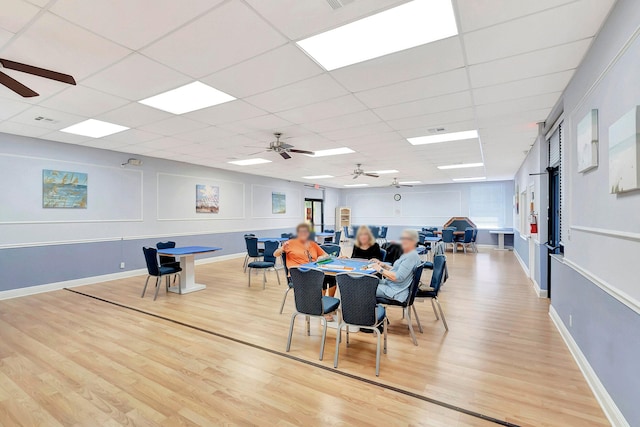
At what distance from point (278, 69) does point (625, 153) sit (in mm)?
2659

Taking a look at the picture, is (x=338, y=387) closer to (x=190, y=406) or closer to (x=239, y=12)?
(x=190, y=406)

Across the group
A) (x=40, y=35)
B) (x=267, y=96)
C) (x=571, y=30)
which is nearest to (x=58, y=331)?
(x=40, y=35)

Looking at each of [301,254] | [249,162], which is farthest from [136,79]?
[249,162]

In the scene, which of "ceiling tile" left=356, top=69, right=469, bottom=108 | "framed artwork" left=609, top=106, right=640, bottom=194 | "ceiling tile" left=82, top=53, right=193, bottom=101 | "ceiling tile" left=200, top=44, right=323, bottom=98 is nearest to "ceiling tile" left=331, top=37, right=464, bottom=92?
"ceiling tile" left=356, top=69, right=469, bottom=108

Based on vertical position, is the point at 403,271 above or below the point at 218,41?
below

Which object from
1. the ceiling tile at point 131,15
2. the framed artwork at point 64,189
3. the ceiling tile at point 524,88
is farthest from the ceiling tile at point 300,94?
the framed artwork at point 64,189

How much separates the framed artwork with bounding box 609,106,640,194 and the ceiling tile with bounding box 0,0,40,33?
3.79m

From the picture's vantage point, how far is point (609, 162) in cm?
201

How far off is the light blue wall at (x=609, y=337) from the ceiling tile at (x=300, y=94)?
2954mm

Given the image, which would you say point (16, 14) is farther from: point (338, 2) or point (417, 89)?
point (417, 89)

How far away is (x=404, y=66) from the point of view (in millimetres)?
2820

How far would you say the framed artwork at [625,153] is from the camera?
162 centimetres

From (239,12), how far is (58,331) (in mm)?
4187

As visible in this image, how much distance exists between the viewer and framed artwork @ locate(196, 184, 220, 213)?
28.1 ft
